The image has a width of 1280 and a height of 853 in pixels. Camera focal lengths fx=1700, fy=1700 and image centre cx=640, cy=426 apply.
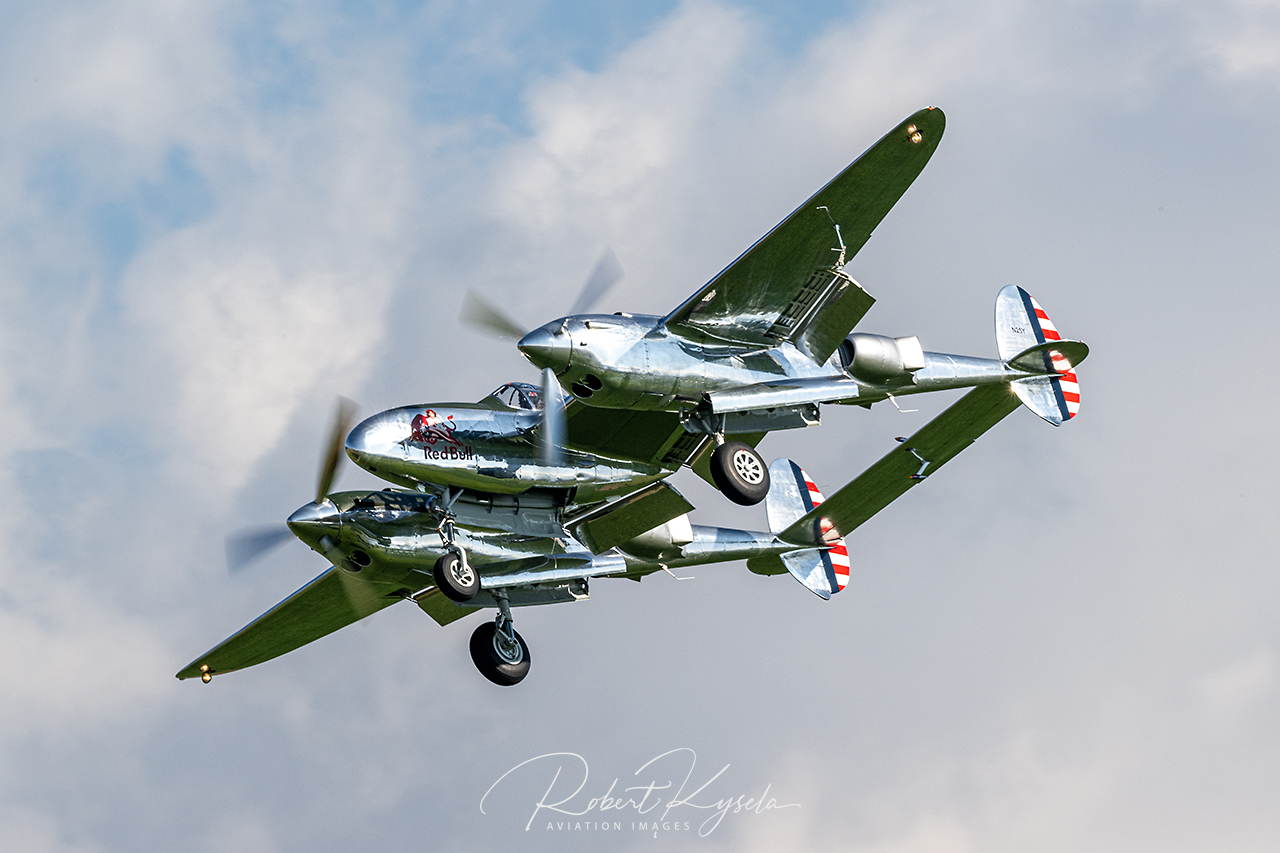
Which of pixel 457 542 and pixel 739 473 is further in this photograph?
pixel 457 542

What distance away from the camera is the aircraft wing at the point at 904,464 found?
34656mm

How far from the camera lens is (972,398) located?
3450cm

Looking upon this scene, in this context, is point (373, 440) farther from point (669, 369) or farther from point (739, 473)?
point (739, 473)

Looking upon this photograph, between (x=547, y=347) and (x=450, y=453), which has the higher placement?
(x=450, y=453)

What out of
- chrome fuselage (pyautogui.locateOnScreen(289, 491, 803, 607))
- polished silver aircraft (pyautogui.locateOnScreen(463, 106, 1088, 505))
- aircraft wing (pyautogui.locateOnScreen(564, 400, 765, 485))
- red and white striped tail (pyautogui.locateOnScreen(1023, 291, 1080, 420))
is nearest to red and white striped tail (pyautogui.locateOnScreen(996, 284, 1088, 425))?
red and white striped tail (pyautogui.locateOnScreen(1023, 291, 1080, 420))

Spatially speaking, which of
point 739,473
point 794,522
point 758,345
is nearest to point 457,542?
point 739,473

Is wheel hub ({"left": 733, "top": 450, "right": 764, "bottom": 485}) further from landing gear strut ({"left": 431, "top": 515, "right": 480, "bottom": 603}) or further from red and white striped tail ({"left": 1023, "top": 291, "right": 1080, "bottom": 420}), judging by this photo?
red and white striped tail ({"left": 1023, "top": 291, "right": 1080, "bottom": 420})

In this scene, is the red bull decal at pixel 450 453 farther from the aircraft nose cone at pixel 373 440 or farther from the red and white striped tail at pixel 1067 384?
the red and white striped tail at pixel 1067 384

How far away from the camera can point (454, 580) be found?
29.8 m

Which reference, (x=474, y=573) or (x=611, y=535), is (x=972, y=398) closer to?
(x=611, y=535)

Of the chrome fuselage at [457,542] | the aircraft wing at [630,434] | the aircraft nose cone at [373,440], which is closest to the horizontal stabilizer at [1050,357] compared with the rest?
the aircraft wing at [630,434]

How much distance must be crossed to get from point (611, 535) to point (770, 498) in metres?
8.45

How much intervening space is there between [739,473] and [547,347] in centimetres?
459

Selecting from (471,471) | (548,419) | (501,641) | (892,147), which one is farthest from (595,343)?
(501,641)
